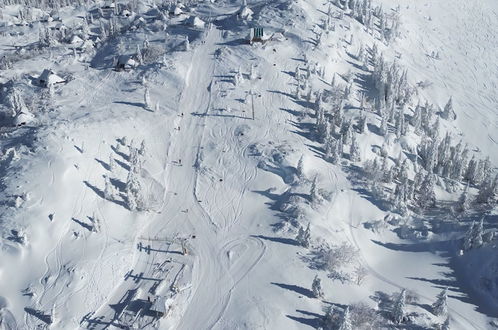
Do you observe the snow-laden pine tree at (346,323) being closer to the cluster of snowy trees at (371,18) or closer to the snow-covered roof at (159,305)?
the snow-covered roof at (159,305)

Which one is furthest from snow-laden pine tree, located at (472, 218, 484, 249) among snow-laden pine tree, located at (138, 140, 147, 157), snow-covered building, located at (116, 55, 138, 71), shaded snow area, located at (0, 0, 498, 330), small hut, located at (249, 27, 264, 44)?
snow-covered building, located at (116, 55, 138, 71)

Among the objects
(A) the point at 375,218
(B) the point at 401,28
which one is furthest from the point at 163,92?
(B) the point at 401,28

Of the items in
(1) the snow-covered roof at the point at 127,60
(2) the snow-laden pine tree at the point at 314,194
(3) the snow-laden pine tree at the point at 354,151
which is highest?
(1) the snow-covered roof at the point at 127,60

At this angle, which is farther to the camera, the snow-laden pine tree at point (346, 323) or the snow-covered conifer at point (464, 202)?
the snow-covered conifer at point (464, 202)

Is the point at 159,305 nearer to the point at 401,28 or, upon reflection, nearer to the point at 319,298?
the point at 319,298


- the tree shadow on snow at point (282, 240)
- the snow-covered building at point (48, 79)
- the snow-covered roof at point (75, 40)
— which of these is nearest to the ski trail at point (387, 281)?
the tree shadow on snow at point (282, 240)
